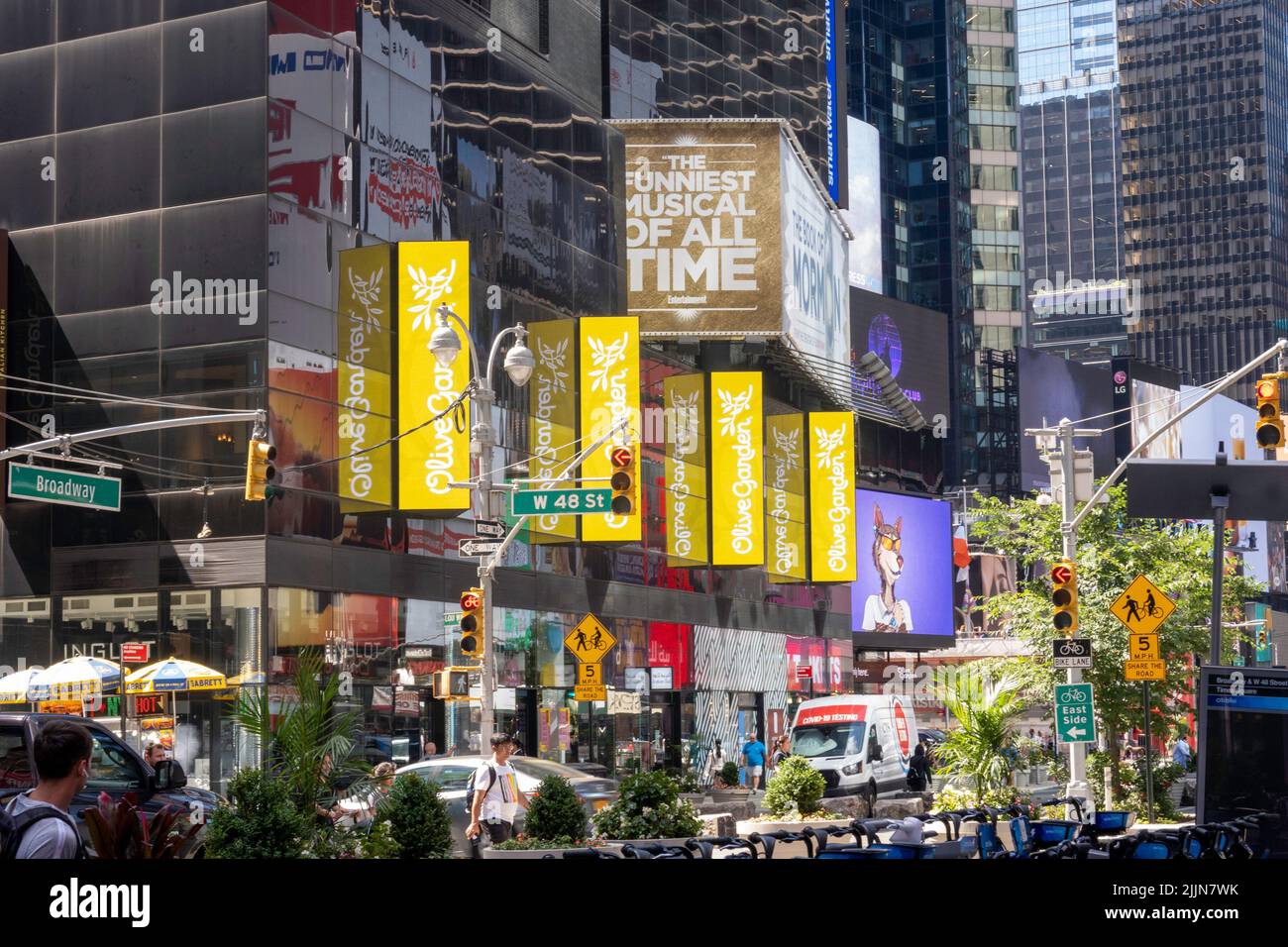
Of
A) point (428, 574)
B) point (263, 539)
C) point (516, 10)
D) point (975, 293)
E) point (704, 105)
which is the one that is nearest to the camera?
point (263, 539)

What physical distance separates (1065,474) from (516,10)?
941 inches

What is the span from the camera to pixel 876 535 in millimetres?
88500

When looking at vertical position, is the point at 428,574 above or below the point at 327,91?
below

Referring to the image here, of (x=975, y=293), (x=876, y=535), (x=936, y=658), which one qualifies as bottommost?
(x=936, y=658)

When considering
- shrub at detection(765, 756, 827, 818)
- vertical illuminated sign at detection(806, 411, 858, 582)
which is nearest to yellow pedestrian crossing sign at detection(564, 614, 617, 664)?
shrub at detection(765, 756, 827, 818)

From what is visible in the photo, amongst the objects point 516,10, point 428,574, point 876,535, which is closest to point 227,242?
point 428,574

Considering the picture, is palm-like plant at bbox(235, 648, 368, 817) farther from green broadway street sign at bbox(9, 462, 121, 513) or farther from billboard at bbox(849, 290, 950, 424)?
billboard at bbox(849, 290, 950, 424)

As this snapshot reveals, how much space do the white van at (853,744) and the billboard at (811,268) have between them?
21547 mm

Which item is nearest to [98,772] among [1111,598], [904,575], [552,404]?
[1111,598]

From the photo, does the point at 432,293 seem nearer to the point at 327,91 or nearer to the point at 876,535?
the point at 327,91

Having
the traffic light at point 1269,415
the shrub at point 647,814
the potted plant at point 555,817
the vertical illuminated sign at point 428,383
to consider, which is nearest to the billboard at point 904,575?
the vertical illuminated sign at point 428,383

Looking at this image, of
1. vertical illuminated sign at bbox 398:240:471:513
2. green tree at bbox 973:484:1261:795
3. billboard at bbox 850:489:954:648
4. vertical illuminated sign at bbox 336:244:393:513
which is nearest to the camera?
green tree at bbox 973:484:1261:795

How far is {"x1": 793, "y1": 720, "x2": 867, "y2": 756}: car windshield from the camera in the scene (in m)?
40.9

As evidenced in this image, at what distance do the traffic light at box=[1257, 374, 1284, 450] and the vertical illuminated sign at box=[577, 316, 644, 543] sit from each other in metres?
22.7
